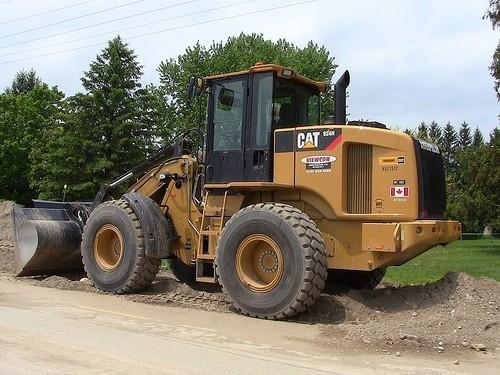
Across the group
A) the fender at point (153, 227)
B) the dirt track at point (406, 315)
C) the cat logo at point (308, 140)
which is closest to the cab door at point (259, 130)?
the cat logo at point (308, 140)

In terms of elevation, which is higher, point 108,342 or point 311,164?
point 311,164

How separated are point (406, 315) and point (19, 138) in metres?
39.0

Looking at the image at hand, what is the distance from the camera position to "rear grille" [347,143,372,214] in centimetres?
865

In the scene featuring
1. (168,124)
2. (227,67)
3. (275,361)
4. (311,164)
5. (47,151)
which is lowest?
(275,361)

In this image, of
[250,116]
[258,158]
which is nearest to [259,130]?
[250,116]

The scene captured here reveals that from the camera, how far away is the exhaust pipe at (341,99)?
9.52 metres

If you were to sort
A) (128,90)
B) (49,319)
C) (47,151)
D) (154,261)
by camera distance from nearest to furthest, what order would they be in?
(49,319) → (154,261) → (128,90) → (47,151)

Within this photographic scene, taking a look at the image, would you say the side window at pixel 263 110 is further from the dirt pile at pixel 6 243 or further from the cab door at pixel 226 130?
the dirt pile at pixel 6 243

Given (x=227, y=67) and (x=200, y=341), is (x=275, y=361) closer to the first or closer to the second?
(x=200, y=341)

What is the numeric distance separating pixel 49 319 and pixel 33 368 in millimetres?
2524

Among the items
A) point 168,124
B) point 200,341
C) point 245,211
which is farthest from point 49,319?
point 168,124

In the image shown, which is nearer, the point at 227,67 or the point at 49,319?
the point at 49,319

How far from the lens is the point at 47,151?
3797 centimetres

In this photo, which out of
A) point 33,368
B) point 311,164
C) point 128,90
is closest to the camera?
point 33,368
